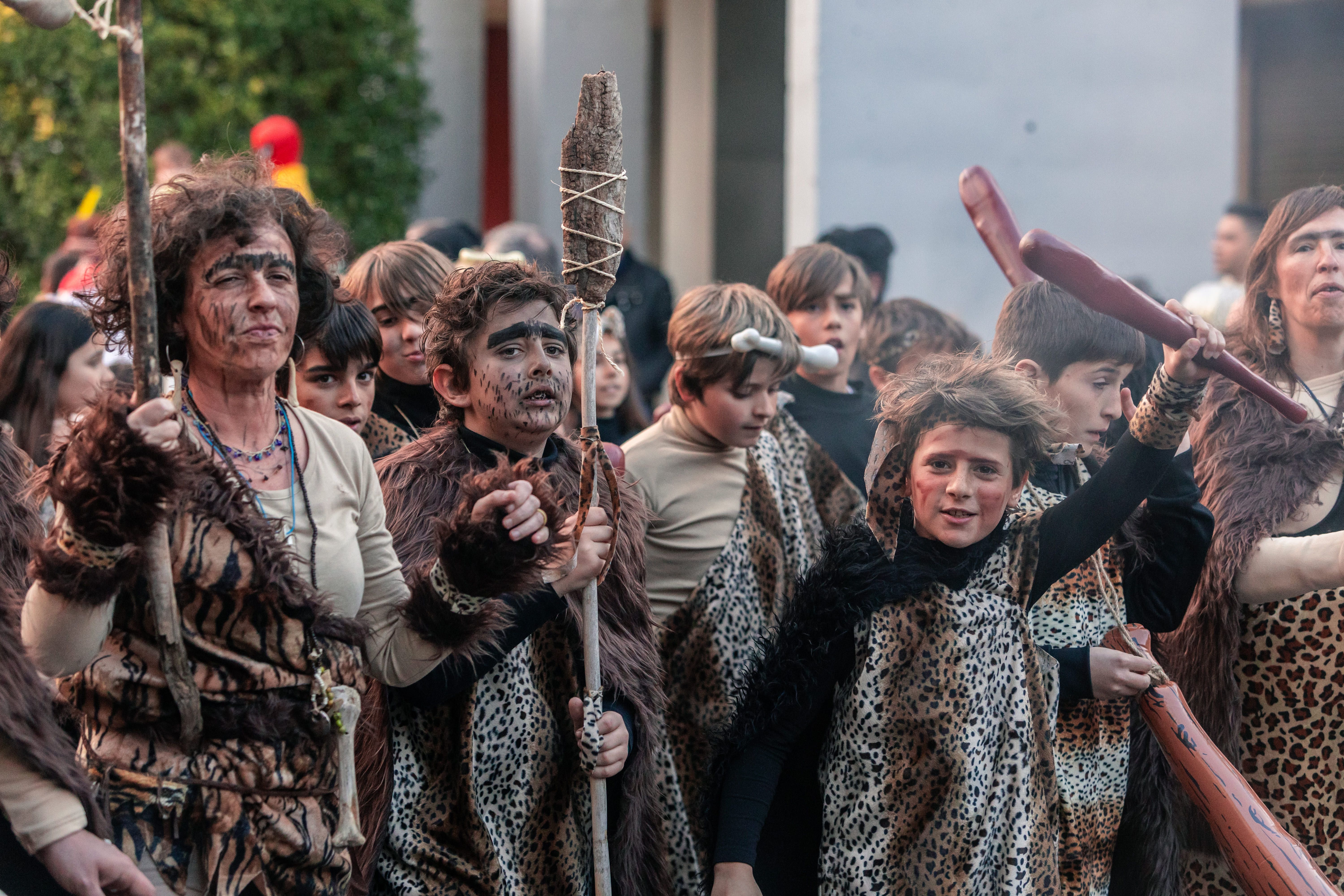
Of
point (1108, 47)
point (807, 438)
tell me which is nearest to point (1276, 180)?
point (1108, 47)

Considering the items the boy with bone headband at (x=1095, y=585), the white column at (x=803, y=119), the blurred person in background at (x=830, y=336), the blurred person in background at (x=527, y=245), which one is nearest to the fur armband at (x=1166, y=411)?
the boy with bone headband at (x=1095, y=585)

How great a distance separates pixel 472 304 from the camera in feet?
9.87

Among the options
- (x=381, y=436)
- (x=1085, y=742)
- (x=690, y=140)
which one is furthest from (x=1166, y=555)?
(x=690, y=140)

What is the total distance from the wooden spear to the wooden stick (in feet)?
3.03

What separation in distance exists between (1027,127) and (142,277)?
650cm

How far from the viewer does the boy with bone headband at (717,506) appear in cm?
372

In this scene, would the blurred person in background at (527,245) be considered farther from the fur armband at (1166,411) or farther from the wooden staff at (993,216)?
the fur armband at (1166,411)

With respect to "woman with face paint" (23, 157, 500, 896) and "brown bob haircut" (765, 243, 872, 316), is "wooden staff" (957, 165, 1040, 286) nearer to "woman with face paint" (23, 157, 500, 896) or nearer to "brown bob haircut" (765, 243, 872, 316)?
"brown bob haircut" (765, 243, 872, 316)

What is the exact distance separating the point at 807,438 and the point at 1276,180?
6.77 metres

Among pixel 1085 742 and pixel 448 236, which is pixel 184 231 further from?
pixel 448 236

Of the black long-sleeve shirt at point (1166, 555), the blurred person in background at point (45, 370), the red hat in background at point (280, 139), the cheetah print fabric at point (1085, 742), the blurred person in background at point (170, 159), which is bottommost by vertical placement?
the cheetah print fabric at point (1085, 742)

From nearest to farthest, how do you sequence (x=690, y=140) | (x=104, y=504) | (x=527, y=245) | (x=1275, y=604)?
(x=104, y=504), (x=1275, y=604), (x=527, y=245), (x=690, y=140)

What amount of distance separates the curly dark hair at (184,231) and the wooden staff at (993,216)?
6.87 ft

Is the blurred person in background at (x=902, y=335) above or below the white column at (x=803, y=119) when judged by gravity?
below
